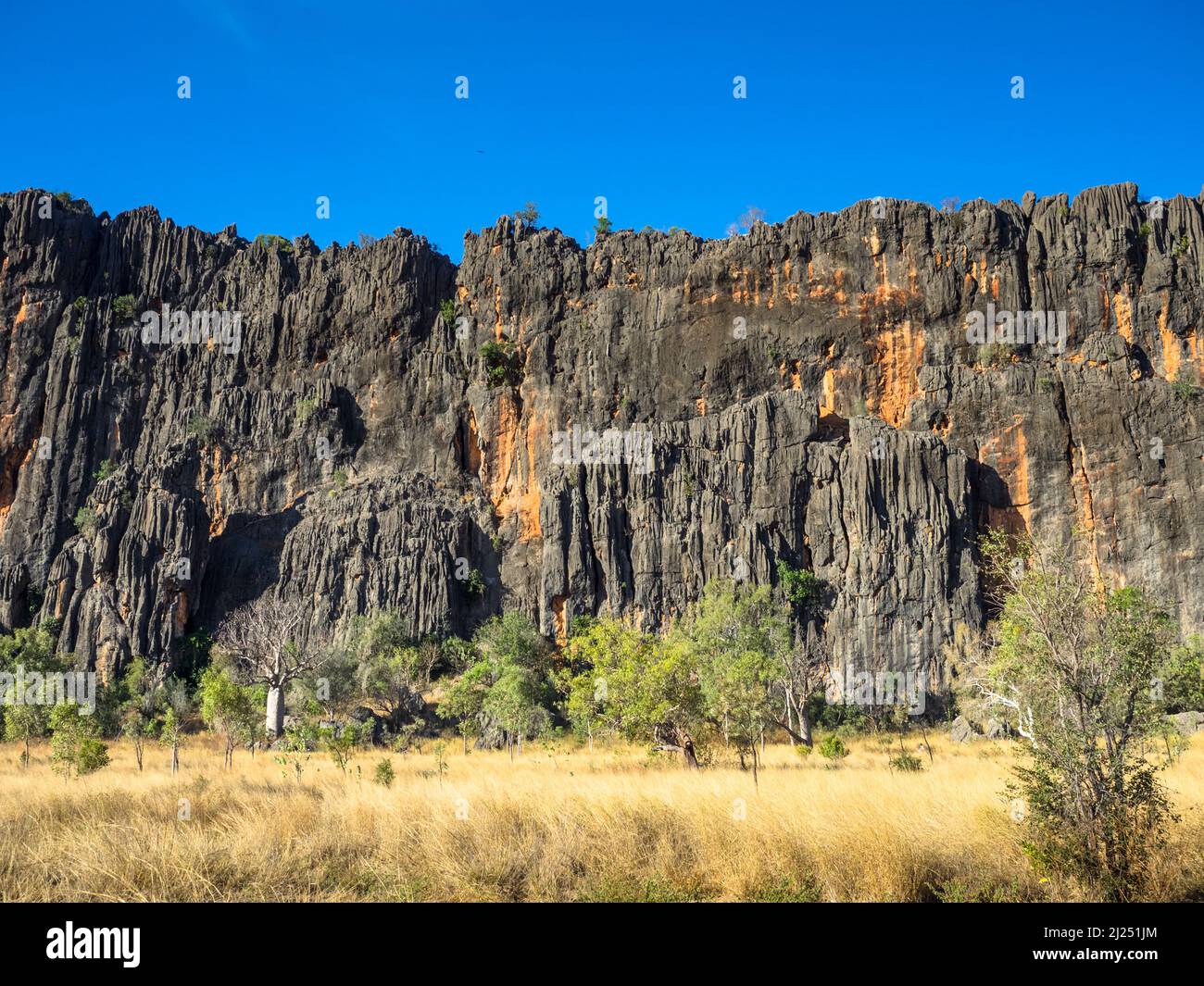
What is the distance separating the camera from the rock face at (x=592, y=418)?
52.3 metres

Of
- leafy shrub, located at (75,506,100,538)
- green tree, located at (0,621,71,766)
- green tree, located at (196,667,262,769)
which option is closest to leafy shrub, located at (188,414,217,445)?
leafy shrub, located at (75,506,100,538)

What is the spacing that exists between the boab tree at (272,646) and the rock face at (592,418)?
8.69 feet

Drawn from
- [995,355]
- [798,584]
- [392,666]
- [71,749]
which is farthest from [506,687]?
[995,355]

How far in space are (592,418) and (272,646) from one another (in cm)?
2835

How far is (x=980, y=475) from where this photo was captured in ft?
177

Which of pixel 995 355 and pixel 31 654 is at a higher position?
pixel 995 355

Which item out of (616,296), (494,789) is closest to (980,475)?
(616,296)

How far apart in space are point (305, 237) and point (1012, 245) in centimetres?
5697

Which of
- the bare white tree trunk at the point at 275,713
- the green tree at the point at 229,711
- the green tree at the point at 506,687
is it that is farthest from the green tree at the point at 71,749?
the green tree at the point at 506,687

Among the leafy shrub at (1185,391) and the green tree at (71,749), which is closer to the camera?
the green tree at (71,749)

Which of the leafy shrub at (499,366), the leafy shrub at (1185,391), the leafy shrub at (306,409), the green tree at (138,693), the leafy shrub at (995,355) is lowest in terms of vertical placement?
the green tree at (138,693)

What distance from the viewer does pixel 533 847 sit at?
30.7ft

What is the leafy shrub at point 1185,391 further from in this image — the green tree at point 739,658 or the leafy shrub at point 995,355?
the green tree at point 739,658

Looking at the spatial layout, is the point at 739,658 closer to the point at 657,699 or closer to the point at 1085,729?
the point at 657,699
